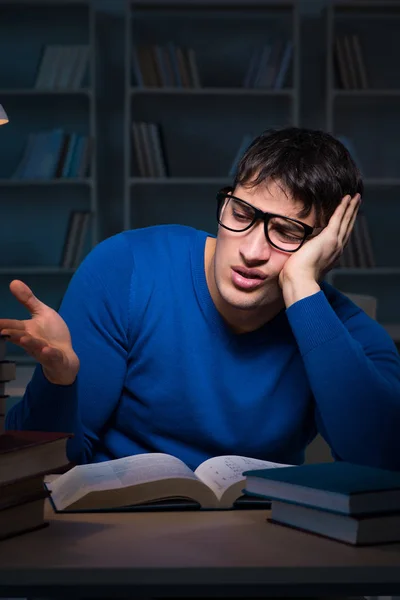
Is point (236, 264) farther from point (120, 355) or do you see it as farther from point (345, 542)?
point (345, 542)

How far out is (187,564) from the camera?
0.79 metres

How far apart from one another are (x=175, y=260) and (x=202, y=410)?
0.92ft

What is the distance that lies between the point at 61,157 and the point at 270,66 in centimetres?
121

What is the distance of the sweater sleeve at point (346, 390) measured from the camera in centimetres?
128

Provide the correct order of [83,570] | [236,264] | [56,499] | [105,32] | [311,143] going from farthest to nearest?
[105,32] → [311,143] → [236,264] → [56,499] → [83,570]

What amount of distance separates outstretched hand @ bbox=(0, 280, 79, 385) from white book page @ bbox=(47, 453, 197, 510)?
13cm

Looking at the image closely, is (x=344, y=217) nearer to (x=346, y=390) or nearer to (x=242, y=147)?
(x=346, y=390)

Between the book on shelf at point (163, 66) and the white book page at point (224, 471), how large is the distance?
140 inches

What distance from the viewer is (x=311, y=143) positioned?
1460mm

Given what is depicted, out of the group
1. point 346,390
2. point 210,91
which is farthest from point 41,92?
point 346,390

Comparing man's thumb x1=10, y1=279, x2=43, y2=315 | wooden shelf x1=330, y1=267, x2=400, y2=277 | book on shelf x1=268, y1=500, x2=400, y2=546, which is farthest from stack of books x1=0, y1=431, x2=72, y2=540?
wooden shelf x1=330, y1=267, x2=400, y2=277

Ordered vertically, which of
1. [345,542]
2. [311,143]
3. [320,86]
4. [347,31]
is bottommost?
[345,542]

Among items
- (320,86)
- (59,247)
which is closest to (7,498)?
(59,247)

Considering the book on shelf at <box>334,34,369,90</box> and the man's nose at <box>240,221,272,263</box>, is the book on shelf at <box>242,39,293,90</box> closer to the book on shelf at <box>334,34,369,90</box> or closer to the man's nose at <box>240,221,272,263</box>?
the book on shelf at <box>334,34,369,90</box>
